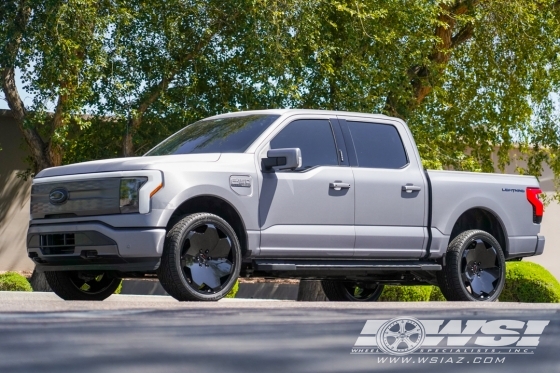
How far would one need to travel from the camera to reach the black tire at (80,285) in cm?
808

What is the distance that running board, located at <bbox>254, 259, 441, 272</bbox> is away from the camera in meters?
7.65

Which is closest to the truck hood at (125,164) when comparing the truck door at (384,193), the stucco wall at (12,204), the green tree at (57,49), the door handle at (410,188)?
the truck door at (384,193)

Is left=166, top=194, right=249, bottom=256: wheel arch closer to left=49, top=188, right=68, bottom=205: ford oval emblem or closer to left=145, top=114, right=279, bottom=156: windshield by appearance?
left=145, top=114, right=279, bottom=156: windshield

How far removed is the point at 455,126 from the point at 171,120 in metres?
6.23

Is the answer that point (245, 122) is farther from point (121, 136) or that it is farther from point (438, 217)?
point (121, 136)

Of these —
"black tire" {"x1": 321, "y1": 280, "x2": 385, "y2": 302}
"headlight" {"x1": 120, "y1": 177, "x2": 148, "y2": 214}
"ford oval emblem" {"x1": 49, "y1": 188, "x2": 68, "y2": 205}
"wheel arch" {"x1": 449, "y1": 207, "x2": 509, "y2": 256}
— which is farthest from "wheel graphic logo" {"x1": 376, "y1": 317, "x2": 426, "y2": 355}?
"black tire" {"x1": 321, "y1": 280, "x2": 385, "y2": 302}

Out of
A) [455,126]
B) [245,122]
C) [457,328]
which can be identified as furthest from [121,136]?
[457,328]

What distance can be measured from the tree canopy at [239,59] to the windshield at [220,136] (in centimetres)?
616

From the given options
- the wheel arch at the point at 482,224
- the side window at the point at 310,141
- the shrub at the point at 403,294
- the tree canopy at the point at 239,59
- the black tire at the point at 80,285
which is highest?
the tree canopy at the point at 239,59

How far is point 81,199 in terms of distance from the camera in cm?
726

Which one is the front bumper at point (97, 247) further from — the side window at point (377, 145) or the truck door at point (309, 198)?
the side window at point (377, 145)

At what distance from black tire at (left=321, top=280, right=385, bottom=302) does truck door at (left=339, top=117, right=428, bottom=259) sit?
1863mm

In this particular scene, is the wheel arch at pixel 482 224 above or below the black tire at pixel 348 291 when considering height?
above

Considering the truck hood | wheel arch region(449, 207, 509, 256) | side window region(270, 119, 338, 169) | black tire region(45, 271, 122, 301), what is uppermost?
side window region(270, 119, 338, 169)
